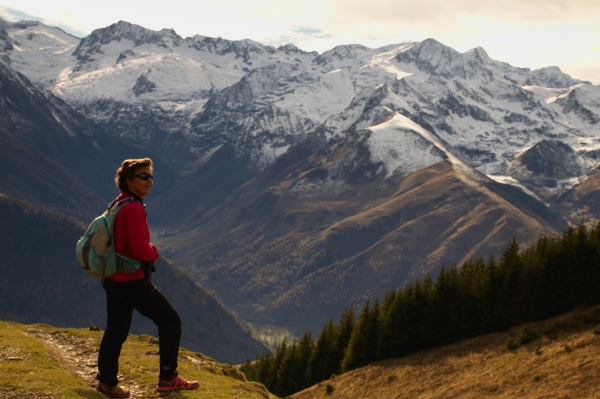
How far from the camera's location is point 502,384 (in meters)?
47.7

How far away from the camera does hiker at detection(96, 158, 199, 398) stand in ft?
78.5

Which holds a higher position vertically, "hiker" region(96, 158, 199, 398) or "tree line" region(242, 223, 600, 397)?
"hiker" region(96, 158, 199, 398)

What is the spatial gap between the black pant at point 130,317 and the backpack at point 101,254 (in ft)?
2.16

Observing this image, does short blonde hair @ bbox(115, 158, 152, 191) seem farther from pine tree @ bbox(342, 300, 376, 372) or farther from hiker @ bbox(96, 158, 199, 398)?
pine tree @ bbox(342, 300, 376, 372)

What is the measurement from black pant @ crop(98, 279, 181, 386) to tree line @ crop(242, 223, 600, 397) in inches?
1797

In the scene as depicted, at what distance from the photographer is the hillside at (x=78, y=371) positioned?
24.0 meters

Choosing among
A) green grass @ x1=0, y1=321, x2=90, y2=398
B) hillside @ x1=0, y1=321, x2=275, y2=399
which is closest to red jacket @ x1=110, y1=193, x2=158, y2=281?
green grass @ x1=0, y1=321, x2=90, y2=398

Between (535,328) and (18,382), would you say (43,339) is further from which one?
(535,328)

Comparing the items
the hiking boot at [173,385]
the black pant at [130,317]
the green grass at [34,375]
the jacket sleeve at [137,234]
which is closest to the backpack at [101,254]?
the jacket sleeve at [137,234]

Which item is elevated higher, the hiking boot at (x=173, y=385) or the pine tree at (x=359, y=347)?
the hiking boot at (x=173, y=385)

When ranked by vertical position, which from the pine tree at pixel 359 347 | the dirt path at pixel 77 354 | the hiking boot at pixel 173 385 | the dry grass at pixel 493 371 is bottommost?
the pine tree at pixel 359 347

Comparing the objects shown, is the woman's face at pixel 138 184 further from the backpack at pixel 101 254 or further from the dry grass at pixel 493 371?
the dry grass at pixel 493 371

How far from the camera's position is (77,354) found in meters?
36.2

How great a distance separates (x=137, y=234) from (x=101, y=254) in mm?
1340
